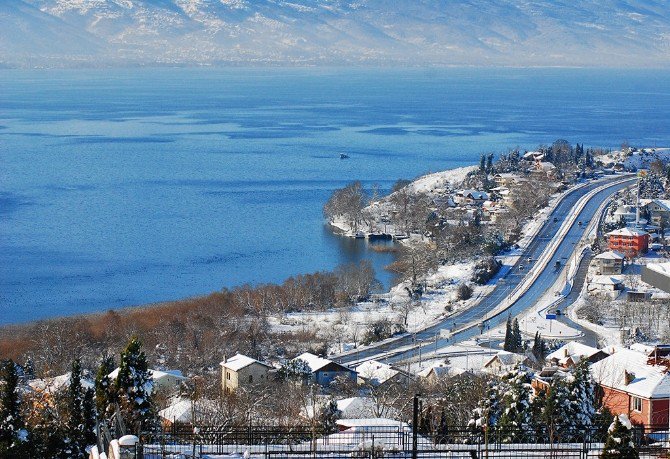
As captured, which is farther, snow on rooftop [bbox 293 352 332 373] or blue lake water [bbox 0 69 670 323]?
blue lake water [bbox 0 69 670 323]

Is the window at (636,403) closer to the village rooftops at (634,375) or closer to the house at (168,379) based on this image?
the village rooftops at (634,375)

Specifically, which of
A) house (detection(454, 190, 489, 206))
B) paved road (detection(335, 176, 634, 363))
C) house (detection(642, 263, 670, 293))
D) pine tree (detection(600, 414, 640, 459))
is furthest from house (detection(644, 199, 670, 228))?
pine tree (detection(600, 414, 640, 459))

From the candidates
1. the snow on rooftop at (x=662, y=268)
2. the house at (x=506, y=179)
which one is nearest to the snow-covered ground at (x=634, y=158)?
the house at (x=506, y=179)

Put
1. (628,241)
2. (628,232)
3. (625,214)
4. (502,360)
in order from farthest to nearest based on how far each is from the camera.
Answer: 1. (625,214)
2. (628,232)
3. (628,241)
4. (502,360)

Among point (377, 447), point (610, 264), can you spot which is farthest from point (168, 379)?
point (610, 264)

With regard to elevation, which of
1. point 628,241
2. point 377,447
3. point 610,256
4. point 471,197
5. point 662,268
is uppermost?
point 471,197

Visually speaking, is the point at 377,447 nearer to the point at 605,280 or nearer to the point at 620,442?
the point at 620,442

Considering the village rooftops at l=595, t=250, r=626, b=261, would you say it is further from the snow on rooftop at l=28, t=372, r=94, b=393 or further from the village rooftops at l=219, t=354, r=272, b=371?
the snow on rooftop at l=28, t=372, r=94, b=393

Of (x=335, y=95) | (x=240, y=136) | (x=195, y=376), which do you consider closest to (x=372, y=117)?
(x=240, y=136)
